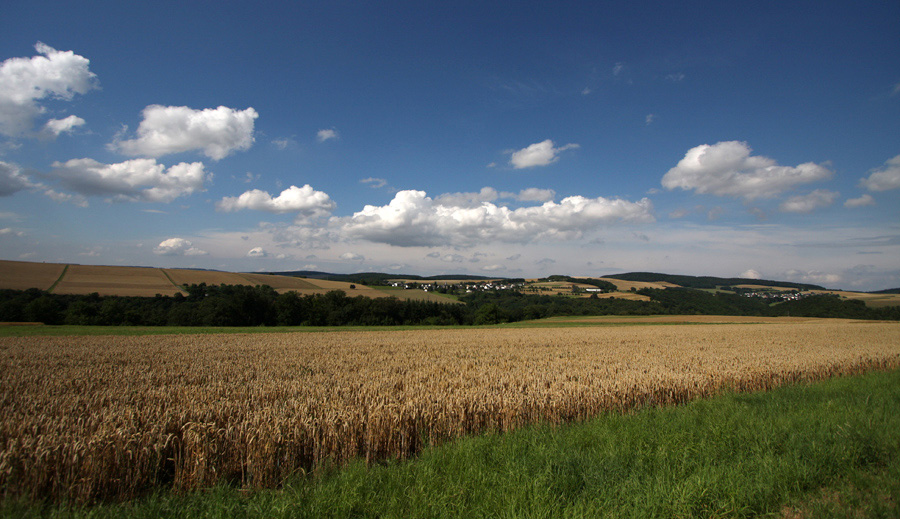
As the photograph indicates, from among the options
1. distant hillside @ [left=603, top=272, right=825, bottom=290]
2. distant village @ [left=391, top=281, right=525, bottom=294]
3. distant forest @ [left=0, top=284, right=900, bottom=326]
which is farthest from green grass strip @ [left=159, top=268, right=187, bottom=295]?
distant hillside @ [left=603, top=272, right=825, bottom=290]

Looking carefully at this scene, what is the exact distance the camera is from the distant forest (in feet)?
160

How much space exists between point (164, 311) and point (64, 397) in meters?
59.9

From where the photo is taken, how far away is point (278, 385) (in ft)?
30.1

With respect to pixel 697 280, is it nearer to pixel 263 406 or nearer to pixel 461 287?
pixel 461 287

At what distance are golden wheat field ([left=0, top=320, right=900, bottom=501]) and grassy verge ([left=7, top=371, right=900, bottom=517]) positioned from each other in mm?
369

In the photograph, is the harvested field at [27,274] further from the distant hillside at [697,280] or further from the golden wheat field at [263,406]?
the distant hillside at [697,280]

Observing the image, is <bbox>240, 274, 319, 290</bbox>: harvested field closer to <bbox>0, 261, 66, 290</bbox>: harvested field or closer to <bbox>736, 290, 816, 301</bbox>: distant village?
<bbox>0, 261, 66, 290</bbox>: harvested field

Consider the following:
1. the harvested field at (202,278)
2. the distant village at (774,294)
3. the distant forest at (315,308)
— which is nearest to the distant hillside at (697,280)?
the distant village at (774,294)

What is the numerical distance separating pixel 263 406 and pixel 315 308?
214 ft

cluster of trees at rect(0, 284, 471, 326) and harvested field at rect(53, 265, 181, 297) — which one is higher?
harvested field at rect(53, 265, 181, 297)

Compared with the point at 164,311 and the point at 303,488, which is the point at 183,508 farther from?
the point at 164,311

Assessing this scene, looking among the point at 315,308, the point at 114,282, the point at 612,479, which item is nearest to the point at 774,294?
the point at 315,308

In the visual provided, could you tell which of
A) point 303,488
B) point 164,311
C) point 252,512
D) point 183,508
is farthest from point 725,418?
point 164,311

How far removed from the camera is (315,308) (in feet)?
225
